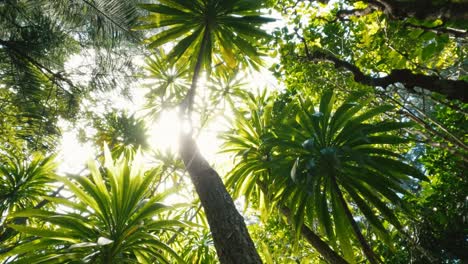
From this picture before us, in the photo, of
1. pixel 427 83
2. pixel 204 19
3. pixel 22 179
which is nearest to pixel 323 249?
pixel 427 83

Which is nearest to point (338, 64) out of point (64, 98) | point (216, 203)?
point (216, 203)

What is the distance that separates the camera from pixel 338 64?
2.19 m

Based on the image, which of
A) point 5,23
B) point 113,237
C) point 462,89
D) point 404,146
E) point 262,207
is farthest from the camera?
point 404,146

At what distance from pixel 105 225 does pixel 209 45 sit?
5.95 feet

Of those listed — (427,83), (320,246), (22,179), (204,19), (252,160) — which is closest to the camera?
(427,83)

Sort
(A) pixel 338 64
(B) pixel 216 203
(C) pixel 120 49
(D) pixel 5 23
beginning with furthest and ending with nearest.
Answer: (C) pixel 120 49
(D) pixel 5 23
(A) pixel 338 64
(B) pixel 216 203

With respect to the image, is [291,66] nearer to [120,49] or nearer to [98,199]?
[120,49]

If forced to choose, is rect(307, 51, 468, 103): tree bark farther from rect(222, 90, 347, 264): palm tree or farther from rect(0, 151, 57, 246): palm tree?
rect(0, 151, 57, 246): palm tree

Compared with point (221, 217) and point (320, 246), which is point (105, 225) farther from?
point (320, 246)

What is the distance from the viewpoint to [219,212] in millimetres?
1964

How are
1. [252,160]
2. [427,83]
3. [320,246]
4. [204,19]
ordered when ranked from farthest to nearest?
1. [252,160]
2. [320,246]
3. [204,19]
4. [427,83]

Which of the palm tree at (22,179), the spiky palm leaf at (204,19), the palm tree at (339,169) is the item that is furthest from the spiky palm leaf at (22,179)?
the palm tree at (339,169)

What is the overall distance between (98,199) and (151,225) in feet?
1.65

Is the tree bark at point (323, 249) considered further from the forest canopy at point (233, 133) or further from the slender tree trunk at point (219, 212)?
the slender tree trunk at point (219, 212)
